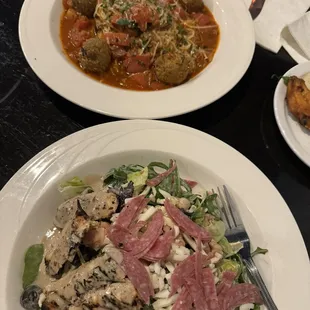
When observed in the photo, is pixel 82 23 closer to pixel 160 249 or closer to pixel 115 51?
pixel 115 51

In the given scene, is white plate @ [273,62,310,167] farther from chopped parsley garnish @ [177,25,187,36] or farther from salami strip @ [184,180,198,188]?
chopped parsley garnish @ [177,25,187,36]

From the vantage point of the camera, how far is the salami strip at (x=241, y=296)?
6.07ft

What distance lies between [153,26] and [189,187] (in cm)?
138

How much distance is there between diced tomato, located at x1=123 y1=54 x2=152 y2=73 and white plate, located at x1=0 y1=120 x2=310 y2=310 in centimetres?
74

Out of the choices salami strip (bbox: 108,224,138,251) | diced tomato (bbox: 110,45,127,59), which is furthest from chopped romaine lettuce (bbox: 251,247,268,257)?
diced tomato (bbox: 110,45,127,59)

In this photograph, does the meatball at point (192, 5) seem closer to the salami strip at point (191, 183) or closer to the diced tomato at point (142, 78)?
the diced tomato at point (142, 78)

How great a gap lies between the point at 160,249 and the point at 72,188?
0.57 metres

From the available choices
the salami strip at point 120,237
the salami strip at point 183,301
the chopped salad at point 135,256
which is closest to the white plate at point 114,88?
the chopped salad at point 135,256

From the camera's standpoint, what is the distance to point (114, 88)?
8.50 feet

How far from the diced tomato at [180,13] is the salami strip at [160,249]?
1956 millimetres

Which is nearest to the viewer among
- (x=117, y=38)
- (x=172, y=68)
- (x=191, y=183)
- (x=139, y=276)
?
(x=139, y=276)

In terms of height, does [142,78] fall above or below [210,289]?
above

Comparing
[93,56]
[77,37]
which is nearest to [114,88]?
[93,56]

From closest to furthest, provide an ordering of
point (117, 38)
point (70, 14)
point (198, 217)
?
point (198, 217) < point (117, 38) < point (70, 14)
